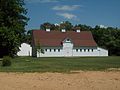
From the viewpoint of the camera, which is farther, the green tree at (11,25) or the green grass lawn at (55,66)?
the green tree at (11,25)

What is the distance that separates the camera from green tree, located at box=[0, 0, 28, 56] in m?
65.0

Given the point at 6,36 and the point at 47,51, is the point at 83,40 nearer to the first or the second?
the point at 47,51

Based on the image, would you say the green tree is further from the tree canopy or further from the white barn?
the tree canopy

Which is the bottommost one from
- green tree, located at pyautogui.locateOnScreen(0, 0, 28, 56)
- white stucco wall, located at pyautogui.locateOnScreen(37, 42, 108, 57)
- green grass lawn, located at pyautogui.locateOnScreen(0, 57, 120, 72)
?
white stucco wall, located at pyautogui.locateOnScreen(37, 42, 108, 57)

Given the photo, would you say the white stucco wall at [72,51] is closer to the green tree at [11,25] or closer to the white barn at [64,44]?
the white barn at [64,44]

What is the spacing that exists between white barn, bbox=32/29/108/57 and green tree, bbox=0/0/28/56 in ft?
99.8

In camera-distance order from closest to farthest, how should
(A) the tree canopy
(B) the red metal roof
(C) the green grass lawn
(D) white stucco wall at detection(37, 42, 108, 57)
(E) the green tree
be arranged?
(C) the green grass lawn → (E) the green tree → (D) white stucco wall at detection(37, 42, 108, 57) → (B) the red metal roof → (A) the tree canopy

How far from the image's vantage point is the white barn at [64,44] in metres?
103

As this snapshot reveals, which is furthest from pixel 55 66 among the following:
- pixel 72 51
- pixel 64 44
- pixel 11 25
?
pixel 72 51

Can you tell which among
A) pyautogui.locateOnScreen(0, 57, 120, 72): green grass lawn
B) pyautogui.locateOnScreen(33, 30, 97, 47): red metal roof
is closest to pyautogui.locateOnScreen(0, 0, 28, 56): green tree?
pyautogui.locateOnScreen(0, 57, 120, 72): green grass lawn

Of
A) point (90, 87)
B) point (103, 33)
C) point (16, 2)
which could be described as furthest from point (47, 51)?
point (90, 87)

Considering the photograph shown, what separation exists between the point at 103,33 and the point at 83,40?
12402 mm

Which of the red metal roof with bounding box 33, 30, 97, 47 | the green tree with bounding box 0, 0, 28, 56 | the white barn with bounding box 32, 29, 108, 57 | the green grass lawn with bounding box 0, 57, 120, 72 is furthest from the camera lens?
the red metal roof with bounding box 33, 30, 97, 47

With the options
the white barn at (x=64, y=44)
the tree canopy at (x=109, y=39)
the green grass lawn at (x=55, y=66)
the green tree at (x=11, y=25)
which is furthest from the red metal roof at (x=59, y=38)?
the green grass lawn at (x=55, y=66)
